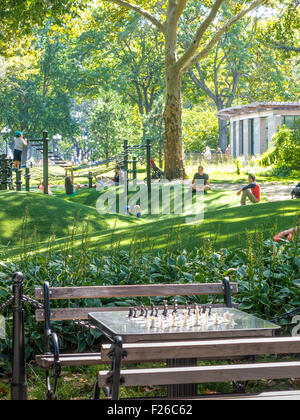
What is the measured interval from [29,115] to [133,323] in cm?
4833

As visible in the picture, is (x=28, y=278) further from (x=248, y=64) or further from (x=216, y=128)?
(x=216, y=128)

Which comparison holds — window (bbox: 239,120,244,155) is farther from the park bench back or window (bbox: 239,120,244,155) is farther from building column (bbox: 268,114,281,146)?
the park bench back

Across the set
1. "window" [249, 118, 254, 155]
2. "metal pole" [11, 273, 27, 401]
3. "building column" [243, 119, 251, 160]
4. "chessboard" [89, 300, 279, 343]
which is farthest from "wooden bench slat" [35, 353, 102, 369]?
"building column" [243, 119, 251, 160]

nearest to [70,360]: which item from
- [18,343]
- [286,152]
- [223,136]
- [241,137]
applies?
[18,343]

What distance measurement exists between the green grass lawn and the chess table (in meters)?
2.71

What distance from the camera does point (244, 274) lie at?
20.7ft

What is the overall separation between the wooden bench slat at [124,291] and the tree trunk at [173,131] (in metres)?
18.7

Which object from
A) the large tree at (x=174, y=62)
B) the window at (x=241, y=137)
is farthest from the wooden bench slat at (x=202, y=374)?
the window at (x=241, y=137)

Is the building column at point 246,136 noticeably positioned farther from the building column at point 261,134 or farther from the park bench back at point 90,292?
the park bench back at point 90,292

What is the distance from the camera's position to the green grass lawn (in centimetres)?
823

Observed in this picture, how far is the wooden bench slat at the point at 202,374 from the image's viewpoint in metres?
2.95

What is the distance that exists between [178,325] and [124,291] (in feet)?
2.78

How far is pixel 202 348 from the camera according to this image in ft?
10.3
